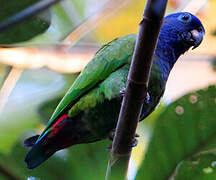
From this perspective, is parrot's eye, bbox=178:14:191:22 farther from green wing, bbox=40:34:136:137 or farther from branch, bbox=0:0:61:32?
branch, bbox=0:0:61:32

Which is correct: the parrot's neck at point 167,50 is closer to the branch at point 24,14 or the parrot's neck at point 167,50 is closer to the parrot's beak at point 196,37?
the parrot's beak at point 196,37

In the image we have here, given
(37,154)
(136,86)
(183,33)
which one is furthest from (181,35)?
(37,154)

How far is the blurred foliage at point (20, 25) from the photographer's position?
181cm

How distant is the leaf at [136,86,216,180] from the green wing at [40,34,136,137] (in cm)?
65

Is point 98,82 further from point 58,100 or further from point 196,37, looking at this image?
point 196,37

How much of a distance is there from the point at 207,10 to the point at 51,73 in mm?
2798

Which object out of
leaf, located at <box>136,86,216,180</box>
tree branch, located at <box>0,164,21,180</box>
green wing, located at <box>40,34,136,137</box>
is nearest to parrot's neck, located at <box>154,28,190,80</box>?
green wing, located at <box>40,34,136,137</box>

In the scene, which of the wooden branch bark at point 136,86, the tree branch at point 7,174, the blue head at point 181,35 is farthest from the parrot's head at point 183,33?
the tree branch at point 7,174

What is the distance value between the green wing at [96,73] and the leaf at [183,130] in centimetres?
65

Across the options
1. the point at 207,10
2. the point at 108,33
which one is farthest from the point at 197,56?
the point at 108,33

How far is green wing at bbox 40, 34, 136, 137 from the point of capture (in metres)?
2.49

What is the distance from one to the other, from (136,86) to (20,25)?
2.70ft

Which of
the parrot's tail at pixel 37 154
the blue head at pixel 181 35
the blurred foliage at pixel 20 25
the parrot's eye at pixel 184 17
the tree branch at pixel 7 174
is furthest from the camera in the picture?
the parrot's eye at pixel 184 17

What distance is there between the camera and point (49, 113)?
2.56 m
